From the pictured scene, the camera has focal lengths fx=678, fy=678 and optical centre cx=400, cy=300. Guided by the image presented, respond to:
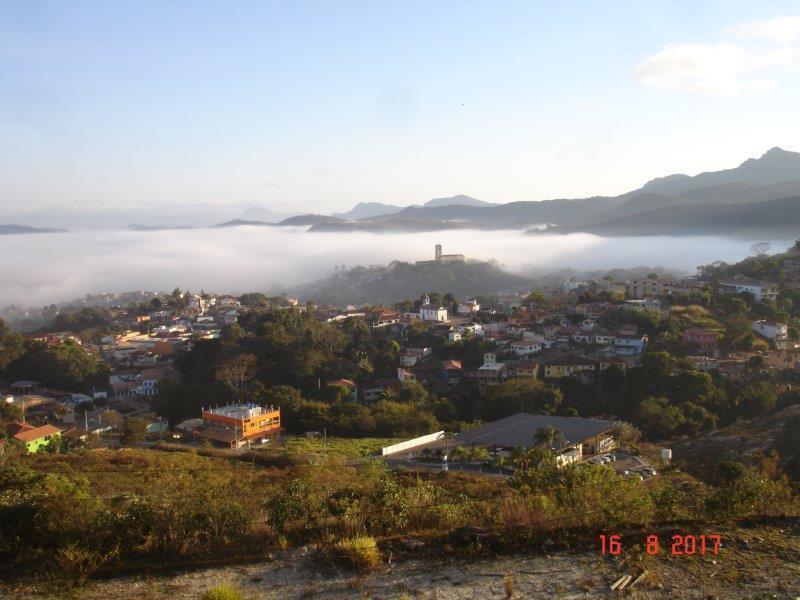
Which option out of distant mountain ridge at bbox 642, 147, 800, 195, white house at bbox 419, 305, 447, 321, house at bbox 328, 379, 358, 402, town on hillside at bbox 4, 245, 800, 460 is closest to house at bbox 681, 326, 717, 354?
town on hillside at bbox 4, 245, 800, 460

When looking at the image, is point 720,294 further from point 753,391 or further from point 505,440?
point 505,440

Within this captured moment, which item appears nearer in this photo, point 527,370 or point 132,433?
point 132,433

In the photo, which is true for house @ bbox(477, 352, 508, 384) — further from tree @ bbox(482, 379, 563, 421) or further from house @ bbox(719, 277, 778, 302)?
house @ bbox(719, 277, 778, 302)

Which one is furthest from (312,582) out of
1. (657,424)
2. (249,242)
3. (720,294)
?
(249,242)

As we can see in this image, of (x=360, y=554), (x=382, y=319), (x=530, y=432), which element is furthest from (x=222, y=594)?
(x=382, y=319)

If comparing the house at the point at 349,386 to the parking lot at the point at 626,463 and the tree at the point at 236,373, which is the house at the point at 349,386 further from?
the parking lot at the point at 626,463

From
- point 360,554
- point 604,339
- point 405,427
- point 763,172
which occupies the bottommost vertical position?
point 405,427

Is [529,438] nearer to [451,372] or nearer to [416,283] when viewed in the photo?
[451,372]
